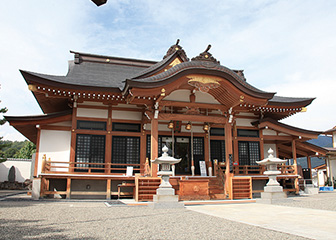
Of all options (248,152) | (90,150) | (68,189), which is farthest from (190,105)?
(68,189)

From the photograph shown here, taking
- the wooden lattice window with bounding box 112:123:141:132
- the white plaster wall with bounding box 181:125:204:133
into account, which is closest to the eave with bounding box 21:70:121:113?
the wooden lattice window with bounding box 112:123:141:132

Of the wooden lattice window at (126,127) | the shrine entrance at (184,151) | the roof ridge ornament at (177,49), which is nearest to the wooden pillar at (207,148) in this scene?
the shrine entrance at (184,151)

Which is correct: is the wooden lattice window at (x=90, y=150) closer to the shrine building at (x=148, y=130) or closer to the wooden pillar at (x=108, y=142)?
the shrine building at (x=148, y=130)

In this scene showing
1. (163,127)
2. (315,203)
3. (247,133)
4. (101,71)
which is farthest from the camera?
(101,71)

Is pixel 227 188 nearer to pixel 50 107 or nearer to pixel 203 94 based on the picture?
pixel 203 94

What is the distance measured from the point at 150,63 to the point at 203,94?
6835mm

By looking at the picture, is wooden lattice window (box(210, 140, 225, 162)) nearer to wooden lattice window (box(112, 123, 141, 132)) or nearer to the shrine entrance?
the shrine entrance

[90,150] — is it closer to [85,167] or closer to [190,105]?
[85,167]

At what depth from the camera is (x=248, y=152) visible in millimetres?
15617

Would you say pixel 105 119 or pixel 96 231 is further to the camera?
pixel 105 119

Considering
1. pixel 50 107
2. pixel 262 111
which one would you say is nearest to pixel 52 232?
pixel 50 107

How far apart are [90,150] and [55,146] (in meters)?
1.67

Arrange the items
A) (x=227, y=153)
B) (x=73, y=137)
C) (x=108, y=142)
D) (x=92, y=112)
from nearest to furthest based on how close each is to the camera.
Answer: (x=227, y=153), (x=73, y=137), (x=108, y=142), (x=92, y=112)

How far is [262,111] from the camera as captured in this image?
15.2 metres
